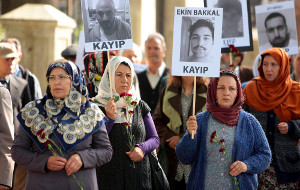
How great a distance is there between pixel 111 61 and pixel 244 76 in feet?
10.5

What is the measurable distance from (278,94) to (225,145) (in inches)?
57.1

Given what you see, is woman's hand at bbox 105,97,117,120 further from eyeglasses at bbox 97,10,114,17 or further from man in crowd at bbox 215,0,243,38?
man in crowd at bbox 215,0,243,38

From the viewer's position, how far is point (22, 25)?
1084 centimetres

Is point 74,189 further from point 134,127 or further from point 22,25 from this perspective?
point 22,25

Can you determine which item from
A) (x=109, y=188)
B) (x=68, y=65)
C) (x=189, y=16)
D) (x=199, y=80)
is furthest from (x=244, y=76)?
(x=68, y=65)

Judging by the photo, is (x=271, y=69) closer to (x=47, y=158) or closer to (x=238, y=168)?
(x=238, y=168)

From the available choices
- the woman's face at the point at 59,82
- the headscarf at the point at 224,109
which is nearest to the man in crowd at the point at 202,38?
the headscarf at the point at 224,109

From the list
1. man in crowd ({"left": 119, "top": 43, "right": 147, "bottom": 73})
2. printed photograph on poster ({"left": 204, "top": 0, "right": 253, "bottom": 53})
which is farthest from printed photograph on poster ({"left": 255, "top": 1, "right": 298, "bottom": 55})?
man in crowd ({"left": 119, "top": 43, "right": 147, "bottom": 73})

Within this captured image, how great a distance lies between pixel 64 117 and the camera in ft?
16.1

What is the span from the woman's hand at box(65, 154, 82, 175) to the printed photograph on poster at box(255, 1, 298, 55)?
3845 millimetres

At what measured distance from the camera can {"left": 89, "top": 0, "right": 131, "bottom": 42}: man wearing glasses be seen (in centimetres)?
601

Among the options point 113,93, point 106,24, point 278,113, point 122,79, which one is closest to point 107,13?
point 106,24

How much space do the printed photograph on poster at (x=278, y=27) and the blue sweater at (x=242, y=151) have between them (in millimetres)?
2552

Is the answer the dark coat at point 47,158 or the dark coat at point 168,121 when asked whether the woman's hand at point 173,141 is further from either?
the dark coat at point 47,158
